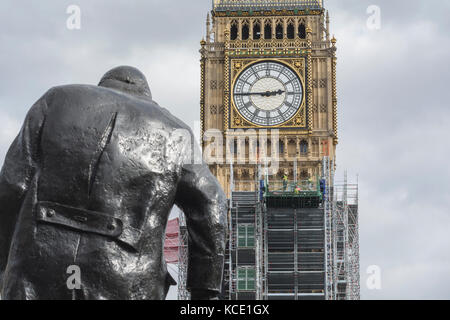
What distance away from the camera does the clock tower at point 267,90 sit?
5791 centimetres

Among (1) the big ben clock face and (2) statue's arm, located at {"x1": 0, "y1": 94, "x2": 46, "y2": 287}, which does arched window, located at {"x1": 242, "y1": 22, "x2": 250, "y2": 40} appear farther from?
(2) statue's arm, located at {"x1": 0, "y1": 94, "x2": 46, "y2": 287}

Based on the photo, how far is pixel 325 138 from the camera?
58375 mm

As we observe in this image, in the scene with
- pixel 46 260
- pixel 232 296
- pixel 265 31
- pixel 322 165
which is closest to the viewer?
pixel 46 260

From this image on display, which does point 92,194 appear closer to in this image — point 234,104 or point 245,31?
point 234,104

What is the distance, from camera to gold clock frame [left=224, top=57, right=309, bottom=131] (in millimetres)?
58469

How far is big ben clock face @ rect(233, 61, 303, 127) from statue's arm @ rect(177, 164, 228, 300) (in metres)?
50.6

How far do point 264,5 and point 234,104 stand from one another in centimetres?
674

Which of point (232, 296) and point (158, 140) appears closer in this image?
point (158, 140)

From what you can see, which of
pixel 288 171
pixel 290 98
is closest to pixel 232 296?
pixel 288 171

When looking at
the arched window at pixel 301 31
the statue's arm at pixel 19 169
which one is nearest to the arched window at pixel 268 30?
the arched window at pixel 301 31

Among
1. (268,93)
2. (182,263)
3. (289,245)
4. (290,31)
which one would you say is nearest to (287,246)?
(289,245)

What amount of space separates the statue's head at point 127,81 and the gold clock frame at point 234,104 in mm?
50318
